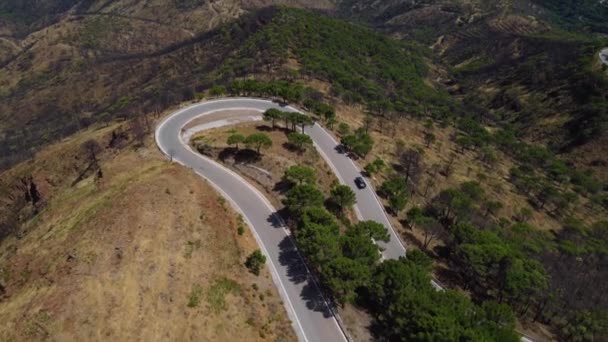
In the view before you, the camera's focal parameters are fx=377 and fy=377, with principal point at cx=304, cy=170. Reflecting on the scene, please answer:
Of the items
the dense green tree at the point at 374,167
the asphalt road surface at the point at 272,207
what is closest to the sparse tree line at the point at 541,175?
the dense green tree at the point at 374,167

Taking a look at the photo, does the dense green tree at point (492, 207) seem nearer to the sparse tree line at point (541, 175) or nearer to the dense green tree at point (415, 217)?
the sparse tree line at point (541, 175)

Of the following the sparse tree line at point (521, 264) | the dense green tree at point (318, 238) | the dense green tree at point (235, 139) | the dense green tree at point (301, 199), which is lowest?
the sparse tree line at point (521, 264)

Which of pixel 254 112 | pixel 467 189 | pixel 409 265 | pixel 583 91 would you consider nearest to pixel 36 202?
pixel 254 112

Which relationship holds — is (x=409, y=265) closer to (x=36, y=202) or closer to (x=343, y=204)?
(x=343, y=204)

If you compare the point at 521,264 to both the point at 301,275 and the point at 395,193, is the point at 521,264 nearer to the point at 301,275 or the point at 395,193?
the point at 395,193

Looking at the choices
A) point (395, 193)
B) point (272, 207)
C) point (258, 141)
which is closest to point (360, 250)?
point (272, 207)

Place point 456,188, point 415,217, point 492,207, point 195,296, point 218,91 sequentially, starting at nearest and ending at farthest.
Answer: point 195,296 → point 415,217 → point 492,207 → point 456,188 → point 218,91
